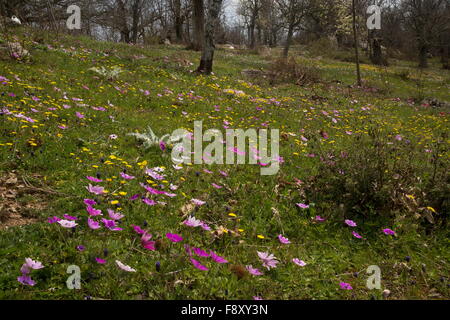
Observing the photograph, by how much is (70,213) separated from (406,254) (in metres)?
3.66

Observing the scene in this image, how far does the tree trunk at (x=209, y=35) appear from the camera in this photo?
1254cm

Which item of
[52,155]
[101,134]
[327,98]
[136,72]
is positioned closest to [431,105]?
[327,98]

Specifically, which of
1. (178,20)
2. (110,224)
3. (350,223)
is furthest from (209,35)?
(178,20)

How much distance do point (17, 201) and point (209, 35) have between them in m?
11.2

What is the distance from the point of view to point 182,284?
9.04 feet

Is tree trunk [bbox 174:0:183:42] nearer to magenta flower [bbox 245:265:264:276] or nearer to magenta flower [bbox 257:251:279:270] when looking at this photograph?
magenta flower [bbox 257:251:279:270]

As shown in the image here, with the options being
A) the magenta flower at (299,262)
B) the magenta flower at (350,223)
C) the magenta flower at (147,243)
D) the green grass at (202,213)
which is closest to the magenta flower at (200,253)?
the green grass at (202,213)

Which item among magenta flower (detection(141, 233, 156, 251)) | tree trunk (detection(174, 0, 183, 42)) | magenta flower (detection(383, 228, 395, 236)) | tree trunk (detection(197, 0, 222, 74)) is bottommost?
magenta flower (detection(383, 228, 395, 236))

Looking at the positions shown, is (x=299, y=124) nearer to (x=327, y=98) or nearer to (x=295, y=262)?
(x=327, y=98)

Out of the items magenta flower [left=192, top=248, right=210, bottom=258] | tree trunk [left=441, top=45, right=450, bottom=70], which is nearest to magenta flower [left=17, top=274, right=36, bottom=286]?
magenta flower [left=192, top=248, right=210, bottom=258]

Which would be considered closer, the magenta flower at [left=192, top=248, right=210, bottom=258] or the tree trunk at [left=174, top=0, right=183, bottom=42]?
the magenta flower at [left=192, top=248, right=210, bottom=258]

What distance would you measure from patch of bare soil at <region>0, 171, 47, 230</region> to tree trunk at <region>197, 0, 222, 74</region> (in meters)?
10.4

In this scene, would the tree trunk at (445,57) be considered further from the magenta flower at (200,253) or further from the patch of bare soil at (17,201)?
the patch of bare soil at (17,201)

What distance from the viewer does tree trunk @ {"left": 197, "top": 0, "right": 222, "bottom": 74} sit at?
41.1 ft
